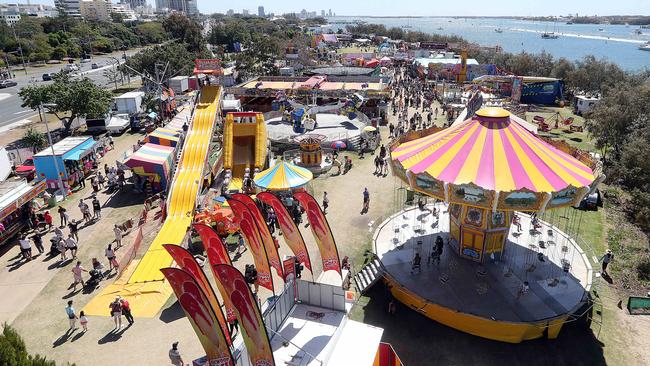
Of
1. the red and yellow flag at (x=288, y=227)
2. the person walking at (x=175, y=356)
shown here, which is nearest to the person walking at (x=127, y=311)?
the person walking at (x=175, y=356)

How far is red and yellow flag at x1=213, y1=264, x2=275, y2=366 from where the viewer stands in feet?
30.5

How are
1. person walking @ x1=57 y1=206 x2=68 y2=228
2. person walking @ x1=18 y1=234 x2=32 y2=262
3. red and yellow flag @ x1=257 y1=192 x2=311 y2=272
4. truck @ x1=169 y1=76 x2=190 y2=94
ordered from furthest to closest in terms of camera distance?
truck @ x1=169 y1=76 x2=190 y2=94 → person walking @ x1=57 y1=206 x2=68 y2=228 → person walking @ x1=18 y1=234 x2=32 y2=262 → red and yellow flag @ x1=257 y1=192 x2=311 y2=272

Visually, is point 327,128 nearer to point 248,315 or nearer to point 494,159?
point 494,159

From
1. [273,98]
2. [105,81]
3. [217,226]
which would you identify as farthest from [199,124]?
[105,81]

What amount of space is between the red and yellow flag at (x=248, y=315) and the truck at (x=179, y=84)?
53620mm

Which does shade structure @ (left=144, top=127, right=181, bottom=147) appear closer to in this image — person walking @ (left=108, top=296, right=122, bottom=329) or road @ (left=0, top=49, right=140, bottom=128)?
person walking @ (left=108, top=296, right=122, bottom=329)

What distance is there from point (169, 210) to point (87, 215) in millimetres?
4862

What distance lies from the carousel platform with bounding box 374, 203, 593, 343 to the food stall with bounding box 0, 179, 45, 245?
1733 cm

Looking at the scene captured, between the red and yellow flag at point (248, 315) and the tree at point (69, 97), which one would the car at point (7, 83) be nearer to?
the tree at point (69, 97)

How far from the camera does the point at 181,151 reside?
25875 millimetres

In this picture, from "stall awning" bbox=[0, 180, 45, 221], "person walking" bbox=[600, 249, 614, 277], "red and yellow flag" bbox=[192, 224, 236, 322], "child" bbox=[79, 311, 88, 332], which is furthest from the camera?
"stall awning" bbox=[0, 180, 45, 221]

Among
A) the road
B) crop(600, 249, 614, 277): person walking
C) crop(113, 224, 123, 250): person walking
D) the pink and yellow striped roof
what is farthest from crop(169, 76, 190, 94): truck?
crop(600, 249, 614, 277): person walking

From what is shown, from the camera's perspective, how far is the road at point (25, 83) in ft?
151

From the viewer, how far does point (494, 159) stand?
15.3 m
